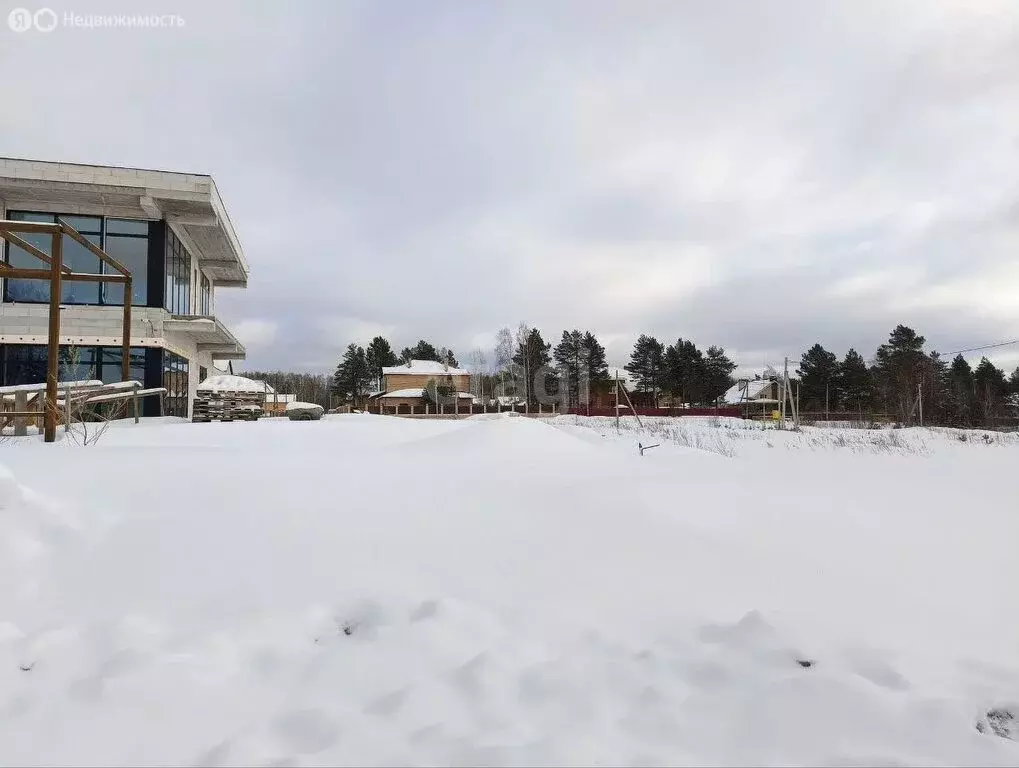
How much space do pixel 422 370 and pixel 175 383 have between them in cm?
3247

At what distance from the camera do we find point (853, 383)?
53.5 meters

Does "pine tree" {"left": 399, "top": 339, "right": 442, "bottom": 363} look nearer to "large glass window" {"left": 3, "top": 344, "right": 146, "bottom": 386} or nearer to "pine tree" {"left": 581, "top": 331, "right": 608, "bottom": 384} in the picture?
"pine tree" {"left": 581, "top": 331, "right": 608, "bottom": 384}

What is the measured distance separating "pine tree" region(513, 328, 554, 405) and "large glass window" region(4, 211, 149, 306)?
33.4 meters

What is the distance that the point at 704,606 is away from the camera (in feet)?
10.4

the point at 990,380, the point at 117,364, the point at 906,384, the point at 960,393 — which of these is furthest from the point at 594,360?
the point at 117,364

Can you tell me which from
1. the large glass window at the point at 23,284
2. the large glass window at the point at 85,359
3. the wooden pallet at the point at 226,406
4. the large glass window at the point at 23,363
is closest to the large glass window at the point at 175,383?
the wooden pallet at the point at 226,406

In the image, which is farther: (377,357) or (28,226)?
(377,357)

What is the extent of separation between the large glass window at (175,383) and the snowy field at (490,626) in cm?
1660

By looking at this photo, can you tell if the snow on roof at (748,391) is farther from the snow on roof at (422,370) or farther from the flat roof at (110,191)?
the flat roof at (110,191)

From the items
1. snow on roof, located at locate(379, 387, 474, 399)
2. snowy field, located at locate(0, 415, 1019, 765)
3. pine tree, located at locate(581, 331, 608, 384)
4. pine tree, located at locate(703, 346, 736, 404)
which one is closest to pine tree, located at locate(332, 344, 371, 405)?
snow on roof, located at locate(379, 387, 474, 399)

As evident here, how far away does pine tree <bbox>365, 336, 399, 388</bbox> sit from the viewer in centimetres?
6197

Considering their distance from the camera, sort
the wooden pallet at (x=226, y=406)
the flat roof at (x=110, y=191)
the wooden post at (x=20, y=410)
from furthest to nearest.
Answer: the wooden pallet at (x=226, y=406)
the flat roof at (x=110, y=191)
the wooden post at (x=20, y=410)

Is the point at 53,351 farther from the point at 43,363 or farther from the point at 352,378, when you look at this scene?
the point at 352,378

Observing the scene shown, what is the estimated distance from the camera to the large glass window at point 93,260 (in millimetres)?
18062
